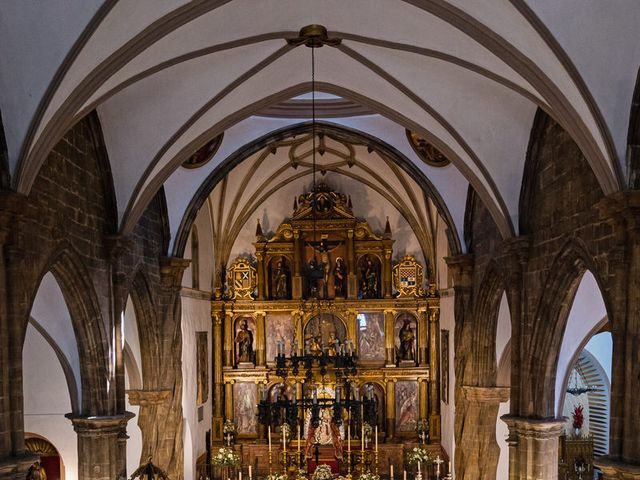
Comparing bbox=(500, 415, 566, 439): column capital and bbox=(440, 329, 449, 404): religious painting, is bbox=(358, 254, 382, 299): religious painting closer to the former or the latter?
bbox=(440, 329, 449, 404): religious painting

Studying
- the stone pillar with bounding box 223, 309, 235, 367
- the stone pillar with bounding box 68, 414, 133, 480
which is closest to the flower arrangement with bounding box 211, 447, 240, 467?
the stone pillar with bounding box 223, 309, 235, 367

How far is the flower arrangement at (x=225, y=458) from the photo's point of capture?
64.4 ft

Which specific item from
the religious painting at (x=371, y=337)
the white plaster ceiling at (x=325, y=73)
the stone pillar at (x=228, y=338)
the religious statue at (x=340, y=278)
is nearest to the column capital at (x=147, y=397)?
the white plaster ceiling at (x=325, y=73)

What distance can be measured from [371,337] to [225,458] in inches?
239

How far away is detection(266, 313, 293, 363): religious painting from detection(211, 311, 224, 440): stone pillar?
5.06 ft

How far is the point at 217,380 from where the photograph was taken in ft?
73.6

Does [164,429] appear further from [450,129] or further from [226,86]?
[450,129]

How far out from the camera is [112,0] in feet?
26.0

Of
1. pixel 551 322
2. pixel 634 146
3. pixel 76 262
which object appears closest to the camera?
pixel 634 146

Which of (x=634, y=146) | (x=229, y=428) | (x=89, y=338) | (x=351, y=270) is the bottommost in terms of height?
(x=229, y=428)

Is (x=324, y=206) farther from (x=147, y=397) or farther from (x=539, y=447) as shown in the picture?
(x=539, y=447)

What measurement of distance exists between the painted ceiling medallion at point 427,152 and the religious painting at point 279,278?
7.57 meters

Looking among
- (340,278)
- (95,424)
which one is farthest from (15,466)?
(340,278)

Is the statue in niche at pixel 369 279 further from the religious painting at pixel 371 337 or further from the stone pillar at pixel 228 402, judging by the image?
the stone pillar at pixel 228 402
